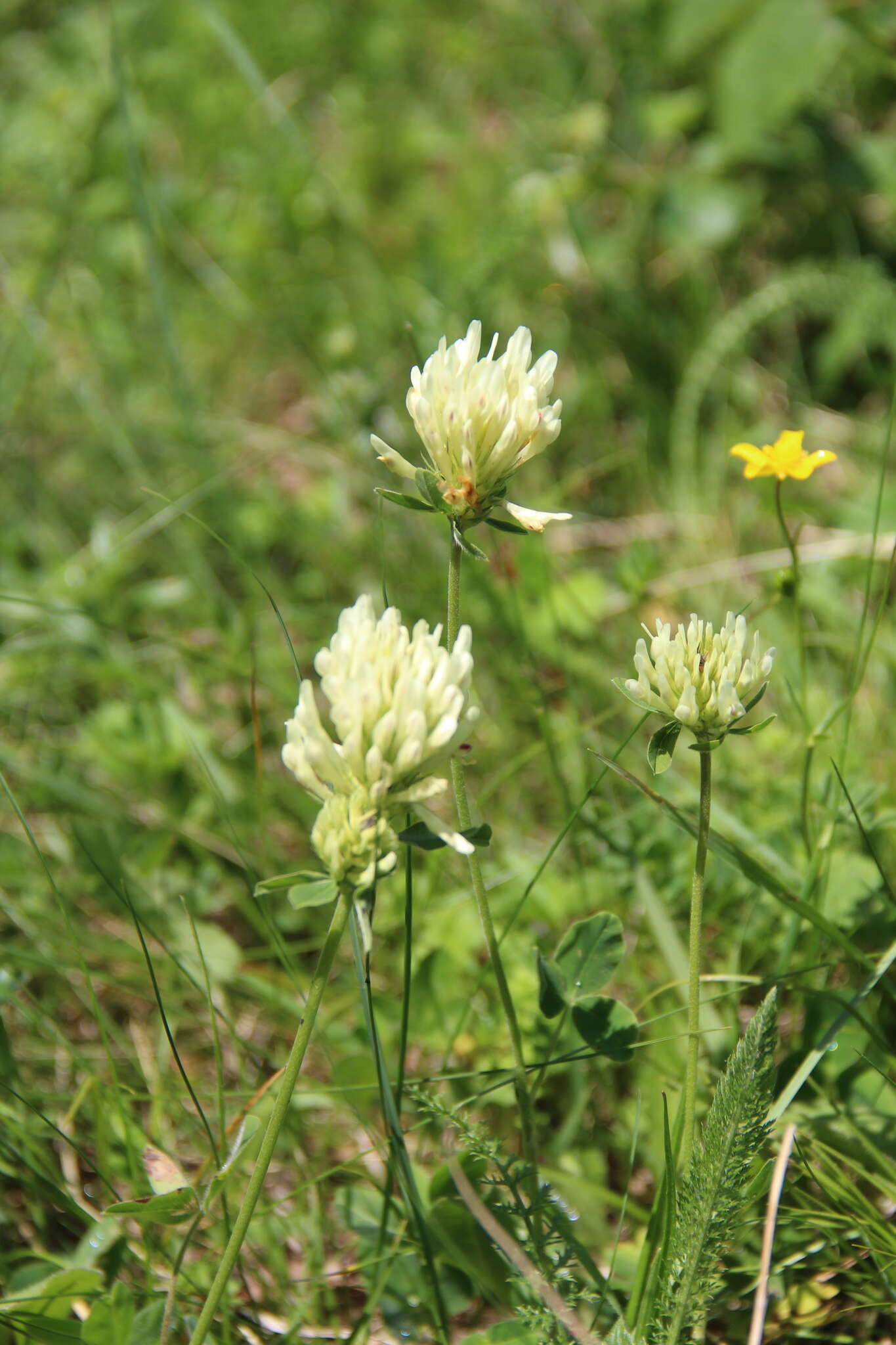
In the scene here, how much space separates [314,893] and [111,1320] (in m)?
0.60

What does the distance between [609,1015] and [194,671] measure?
1.42m

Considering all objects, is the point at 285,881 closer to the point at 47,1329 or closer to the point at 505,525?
the point at 505,525

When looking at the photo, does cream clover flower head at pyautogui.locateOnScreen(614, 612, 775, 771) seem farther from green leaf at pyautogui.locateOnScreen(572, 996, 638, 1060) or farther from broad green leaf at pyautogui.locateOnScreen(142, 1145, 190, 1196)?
broad green leaf at pyautogui.locateOnScreen(142, 1145, 190, 1196)

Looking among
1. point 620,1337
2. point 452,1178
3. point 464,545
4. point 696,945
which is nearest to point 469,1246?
point 452,1178

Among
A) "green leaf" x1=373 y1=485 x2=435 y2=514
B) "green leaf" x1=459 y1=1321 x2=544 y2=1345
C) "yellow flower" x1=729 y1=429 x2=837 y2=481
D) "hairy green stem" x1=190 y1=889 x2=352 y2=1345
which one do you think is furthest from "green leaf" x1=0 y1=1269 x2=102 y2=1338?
"yellow flower" x1=729 y1=429 x2=837 y2=481

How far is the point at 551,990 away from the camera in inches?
55.1

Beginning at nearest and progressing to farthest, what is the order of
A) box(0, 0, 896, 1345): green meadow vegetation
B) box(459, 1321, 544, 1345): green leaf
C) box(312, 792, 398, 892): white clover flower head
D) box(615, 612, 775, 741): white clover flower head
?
box(312, 792, 398, 892): white clover flower head
box(615, 612, 775, 741): white clover flower head
box(459, 1321, 544, 1345): green leaf
box(0, 0, 896, 1345): green meadow vegetation

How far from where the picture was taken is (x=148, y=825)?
88.7 inches

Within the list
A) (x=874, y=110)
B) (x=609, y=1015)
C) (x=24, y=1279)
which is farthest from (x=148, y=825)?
(x=874, y=110)

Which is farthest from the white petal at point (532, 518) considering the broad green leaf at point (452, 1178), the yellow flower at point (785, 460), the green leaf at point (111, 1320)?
the green leaf at point (111, 1320)

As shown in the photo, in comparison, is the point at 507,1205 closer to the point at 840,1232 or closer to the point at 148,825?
the point at 840,1232

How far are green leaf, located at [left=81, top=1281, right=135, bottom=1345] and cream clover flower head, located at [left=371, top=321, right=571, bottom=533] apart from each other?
1003mm

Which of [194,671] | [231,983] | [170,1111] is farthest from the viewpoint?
[194,671]

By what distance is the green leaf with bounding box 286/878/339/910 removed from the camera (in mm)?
1140
